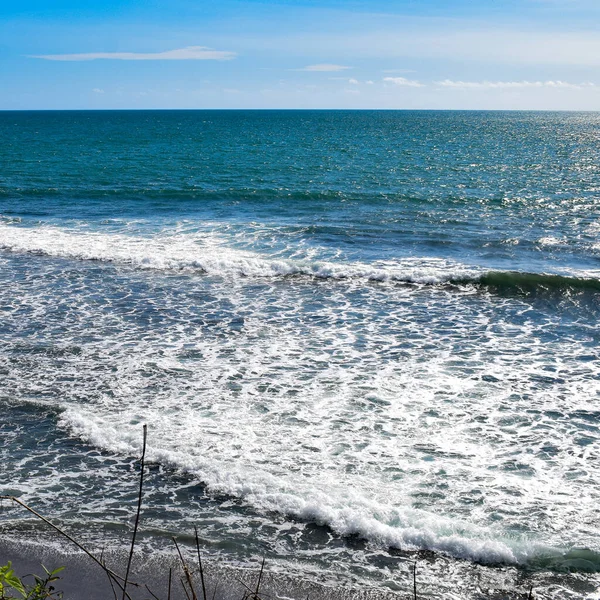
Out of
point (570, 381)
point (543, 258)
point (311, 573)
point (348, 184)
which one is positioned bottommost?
point (311, 573)

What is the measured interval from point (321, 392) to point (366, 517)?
3.96 meters

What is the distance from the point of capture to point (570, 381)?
1234 cm

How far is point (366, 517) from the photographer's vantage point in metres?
7.84

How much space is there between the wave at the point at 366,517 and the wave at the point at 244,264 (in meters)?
11.6


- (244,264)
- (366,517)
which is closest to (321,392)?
(366,517)

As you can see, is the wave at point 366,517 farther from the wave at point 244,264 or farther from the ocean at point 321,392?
the wave at point 244,264

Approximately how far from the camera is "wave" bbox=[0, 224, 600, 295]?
63.2ft

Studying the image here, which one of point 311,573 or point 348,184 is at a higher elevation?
point 348,184

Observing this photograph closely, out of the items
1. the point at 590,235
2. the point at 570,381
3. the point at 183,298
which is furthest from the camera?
the point at 590,235

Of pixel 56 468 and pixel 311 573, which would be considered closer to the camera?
pixel 311 573

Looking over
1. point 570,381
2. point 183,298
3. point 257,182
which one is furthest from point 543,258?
point 257,182

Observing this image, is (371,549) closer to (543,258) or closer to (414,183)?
(543,258)

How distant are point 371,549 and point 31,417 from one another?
619cm

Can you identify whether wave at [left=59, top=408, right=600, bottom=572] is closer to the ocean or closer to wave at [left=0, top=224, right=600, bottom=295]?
the ocean
